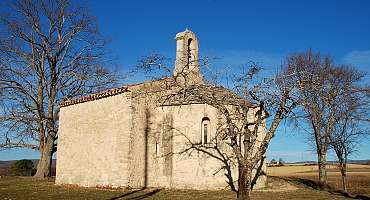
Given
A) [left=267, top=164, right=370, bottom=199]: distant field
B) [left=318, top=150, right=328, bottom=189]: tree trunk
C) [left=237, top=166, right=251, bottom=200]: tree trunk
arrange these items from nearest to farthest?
1. [left=237, top=166, right=251, bottom=200]: tree trunk
2. [left=267, top=164, right=370, bottom=199]: distant field
3. [left=318, top=150, right=328, bottom=189]: tree trunk

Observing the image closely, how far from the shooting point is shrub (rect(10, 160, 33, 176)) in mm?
33062

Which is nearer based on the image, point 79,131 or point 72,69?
point 79,131

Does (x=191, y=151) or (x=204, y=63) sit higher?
(x=204, y=63)

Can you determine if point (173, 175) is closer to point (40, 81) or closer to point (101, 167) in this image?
point (101, 167)

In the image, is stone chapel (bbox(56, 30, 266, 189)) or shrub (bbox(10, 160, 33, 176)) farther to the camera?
shrub (bbox(10, 160, 33, 176))

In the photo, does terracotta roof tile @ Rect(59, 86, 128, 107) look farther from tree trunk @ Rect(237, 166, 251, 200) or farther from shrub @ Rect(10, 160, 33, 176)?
shrub @ Rect(10, 160, 33, 176)

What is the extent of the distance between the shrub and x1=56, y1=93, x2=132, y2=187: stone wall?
38.1ft

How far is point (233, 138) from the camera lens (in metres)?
15.5

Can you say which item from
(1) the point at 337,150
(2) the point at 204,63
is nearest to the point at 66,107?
(2) the point at 204,63

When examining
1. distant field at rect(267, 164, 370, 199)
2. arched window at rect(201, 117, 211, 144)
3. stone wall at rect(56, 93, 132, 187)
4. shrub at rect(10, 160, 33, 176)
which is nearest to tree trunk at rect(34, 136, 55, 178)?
stone wall at rect(56, 93, 132, 187)

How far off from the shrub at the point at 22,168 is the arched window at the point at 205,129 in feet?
67.2

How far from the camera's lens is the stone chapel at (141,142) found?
19703mm

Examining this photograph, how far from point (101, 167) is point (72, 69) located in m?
11.2

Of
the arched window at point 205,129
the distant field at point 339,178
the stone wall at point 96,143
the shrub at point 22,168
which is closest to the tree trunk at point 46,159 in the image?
the stone wall at point 96,143
